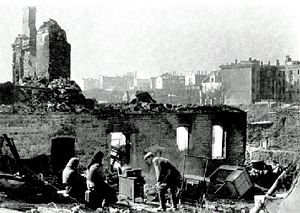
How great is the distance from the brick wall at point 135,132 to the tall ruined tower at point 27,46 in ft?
Result: 39.9

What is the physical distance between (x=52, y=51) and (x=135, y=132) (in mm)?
10690

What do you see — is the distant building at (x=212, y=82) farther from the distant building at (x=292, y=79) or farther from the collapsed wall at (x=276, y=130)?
the collapsed wall at (x=276, y=130)

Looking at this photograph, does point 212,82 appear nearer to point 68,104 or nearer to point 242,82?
point 242,82

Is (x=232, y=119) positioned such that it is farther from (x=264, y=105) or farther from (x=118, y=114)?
(x=264, y=105)

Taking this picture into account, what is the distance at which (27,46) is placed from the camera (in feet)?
99.2

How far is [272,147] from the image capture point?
4447 centimetres

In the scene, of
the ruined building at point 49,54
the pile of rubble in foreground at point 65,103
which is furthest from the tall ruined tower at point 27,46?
the pile of rubble in foreground at point 65,103

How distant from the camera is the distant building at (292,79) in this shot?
63219 millimetres

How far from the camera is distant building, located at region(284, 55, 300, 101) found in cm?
6322

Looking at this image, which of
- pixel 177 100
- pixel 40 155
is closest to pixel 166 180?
pixel 40 155

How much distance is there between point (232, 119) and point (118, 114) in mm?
7453

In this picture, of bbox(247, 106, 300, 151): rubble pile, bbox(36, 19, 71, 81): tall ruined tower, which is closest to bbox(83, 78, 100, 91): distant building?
bbox(247, 106, 300, 151): rubble pile

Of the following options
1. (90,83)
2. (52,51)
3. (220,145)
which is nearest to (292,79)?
(220,145)

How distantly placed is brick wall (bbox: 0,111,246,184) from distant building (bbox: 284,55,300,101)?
4293 cm
